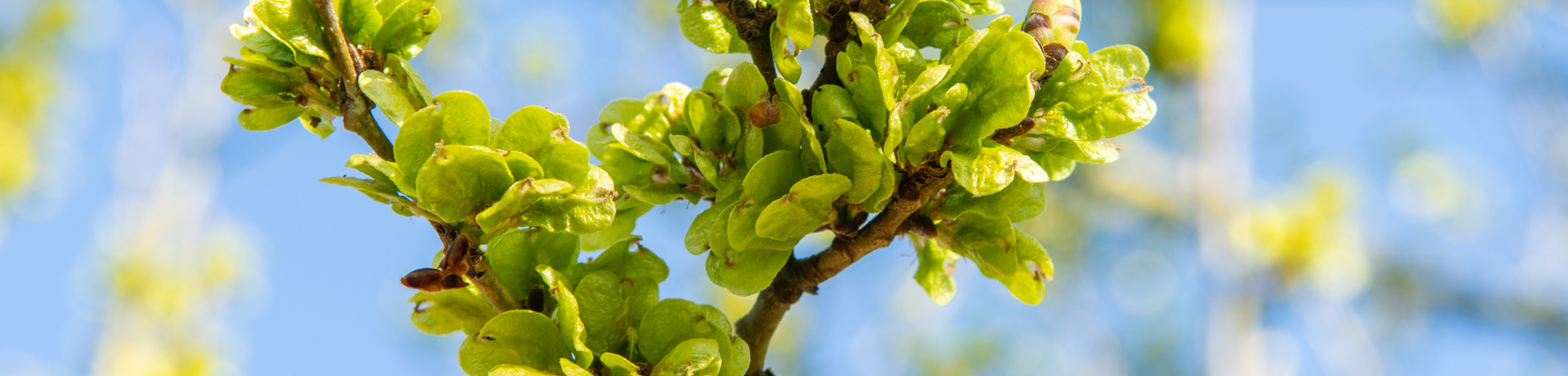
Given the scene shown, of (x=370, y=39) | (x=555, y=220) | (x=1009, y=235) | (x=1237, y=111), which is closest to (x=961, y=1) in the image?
(x=1009, y=235)

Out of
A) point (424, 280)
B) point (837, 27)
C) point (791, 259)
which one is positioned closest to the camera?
point (424, 280)

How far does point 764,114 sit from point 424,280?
1.10 ft

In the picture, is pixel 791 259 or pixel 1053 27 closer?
pixel 1053 27

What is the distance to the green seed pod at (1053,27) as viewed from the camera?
866 millimetres

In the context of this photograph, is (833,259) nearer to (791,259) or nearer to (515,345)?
(791,259)

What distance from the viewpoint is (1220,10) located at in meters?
4.66

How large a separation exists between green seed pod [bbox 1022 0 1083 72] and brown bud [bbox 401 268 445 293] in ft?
1.86

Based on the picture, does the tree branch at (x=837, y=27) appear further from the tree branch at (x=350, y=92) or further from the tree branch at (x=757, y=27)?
the tree branch at (x=350, y=92)

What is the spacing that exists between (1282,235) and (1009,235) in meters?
3.41

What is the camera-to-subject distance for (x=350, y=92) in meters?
0.87

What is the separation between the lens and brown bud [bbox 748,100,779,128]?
90 centimetres

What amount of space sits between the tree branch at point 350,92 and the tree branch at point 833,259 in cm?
44

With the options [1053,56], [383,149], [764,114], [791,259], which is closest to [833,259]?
[791,259]

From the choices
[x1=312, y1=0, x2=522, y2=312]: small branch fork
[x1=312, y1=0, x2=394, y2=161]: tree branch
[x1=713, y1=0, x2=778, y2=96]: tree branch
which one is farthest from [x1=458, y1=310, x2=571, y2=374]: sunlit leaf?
[x1=713, y1=0, x2=778, y2=96]: tree branch
